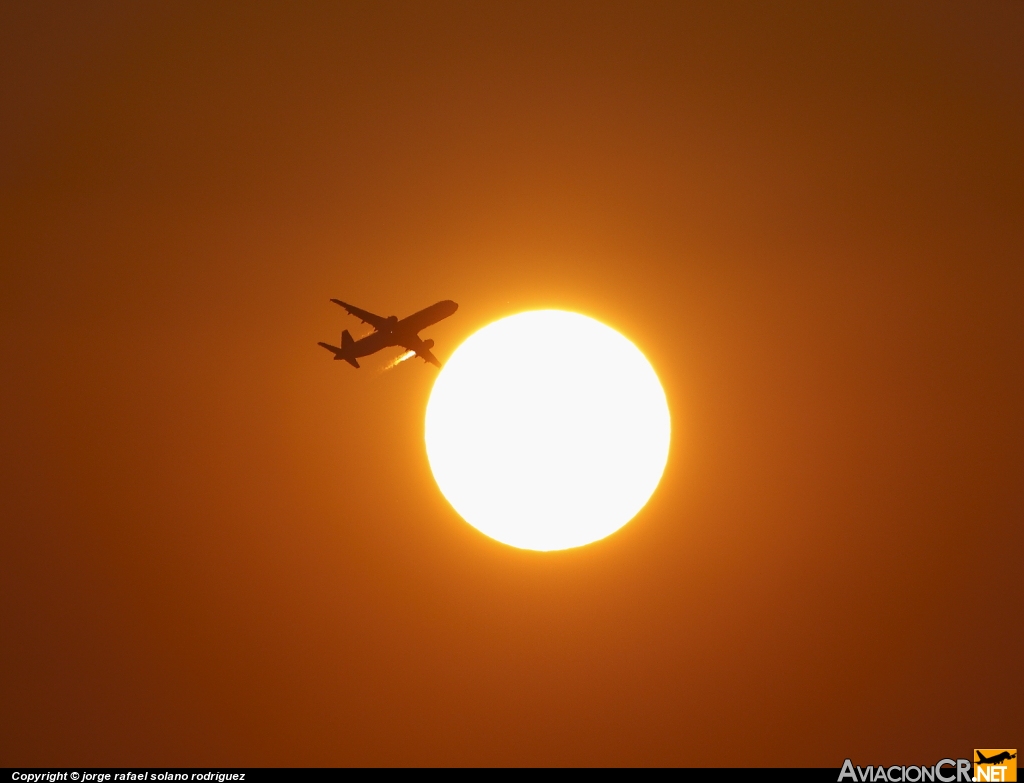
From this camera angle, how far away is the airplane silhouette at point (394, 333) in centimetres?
11862

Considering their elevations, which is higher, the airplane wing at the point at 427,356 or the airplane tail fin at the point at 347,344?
the airplane wing at the point at 427,356

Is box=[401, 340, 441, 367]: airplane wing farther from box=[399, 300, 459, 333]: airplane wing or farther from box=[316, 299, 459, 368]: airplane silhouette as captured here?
box=[399, 300, 459, 333]: airplane wing

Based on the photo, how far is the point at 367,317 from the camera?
12225cm

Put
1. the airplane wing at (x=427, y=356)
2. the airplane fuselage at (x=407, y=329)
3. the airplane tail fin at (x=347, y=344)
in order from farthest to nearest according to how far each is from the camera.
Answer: the airplane tail fin at (x=347, y=344) < the airplane wing at (x=427, y=356) < the airplane fuselage at (x=407, y=329)

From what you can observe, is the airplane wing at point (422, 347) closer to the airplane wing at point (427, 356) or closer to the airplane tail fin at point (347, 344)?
the airplane wing at point (427, 356)

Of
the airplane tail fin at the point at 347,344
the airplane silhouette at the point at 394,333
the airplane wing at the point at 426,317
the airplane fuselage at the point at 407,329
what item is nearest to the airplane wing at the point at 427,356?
the airplane silhouette at the point at 394,333

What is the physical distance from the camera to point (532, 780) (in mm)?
94062

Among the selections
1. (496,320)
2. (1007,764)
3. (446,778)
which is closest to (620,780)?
(446,778)

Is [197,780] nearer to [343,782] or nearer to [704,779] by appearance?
[343,782]

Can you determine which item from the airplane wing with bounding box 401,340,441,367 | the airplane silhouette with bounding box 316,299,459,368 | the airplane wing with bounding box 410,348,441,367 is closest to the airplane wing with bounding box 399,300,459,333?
the airplane silhouette with bounding box 316,299,459,368

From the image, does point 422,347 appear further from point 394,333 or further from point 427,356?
point 394,333

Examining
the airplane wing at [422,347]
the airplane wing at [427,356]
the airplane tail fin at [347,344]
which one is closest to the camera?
the airplane wing at [422,347]

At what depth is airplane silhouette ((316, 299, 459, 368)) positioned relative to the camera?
Answer: 118625mm

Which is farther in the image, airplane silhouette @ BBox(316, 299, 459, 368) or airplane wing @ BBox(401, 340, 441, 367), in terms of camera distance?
airplane wing @ BBox(401, 340, 441, 367)
